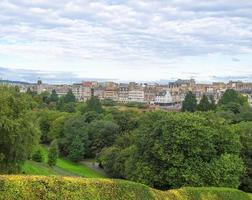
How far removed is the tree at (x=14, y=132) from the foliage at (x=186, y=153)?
9.64 meters

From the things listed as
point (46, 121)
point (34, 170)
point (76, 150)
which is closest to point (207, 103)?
point (46, 121)

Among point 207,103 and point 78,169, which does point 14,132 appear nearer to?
point 78,169

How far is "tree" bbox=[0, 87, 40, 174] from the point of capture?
31.9 metres

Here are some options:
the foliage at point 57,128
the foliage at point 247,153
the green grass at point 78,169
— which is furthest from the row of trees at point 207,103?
the foliage at point 247,153

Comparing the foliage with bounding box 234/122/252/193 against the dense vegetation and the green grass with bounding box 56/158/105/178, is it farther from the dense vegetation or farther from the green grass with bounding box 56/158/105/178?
the green grass with bounding box 56/158/105/178

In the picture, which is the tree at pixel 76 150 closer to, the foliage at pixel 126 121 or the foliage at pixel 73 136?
the foliage at pixel 73 136

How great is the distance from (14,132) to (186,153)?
520 inches

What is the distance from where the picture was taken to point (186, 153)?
37.0m

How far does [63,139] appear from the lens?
75.9 m

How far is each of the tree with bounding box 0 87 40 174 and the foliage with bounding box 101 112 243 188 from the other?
31.6 ft

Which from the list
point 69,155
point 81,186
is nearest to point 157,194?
point 81,186

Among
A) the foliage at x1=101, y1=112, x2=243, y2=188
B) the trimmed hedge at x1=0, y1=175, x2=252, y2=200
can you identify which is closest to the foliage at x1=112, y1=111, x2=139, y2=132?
the foliage at x1=101, y1=112, x2=243, y2=188

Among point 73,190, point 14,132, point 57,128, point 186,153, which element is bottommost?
point 57,128

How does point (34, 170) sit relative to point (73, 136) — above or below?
above
